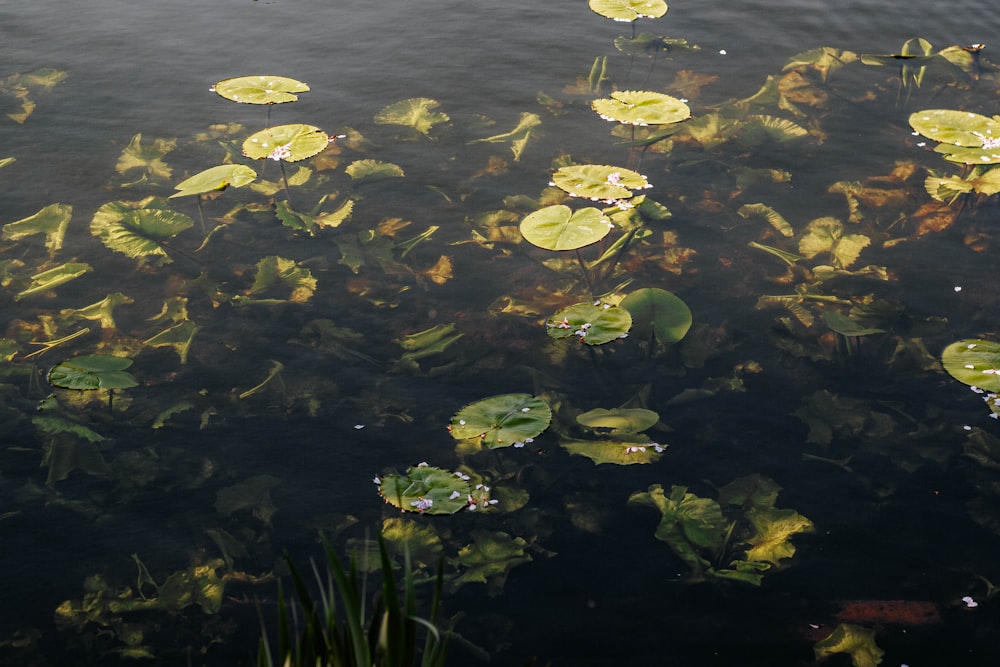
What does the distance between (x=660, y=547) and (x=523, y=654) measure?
20.6 inches

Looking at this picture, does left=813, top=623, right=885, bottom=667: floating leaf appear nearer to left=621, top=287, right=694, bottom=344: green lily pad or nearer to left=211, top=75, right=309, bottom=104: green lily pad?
left=621, top=287, right=694, bottom=344: green lily pad

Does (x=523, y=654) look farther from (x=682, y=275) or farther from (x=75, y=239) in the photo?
(x=75, y=239)

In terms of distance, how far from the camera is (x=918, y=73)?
16.0 ft

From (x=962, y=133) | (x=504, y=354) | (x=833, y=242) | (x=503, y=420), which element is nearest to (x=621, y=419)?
(x=503, y=420)

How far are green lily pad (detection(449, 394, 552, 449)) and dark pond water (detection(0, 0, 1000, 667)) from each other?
0.11m

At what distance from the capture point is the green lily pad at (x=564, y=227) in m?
3.41

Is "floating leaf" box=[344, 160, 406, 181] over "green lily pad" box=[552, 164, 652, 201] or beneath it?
beneath

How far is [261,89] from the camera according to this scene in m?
4.38

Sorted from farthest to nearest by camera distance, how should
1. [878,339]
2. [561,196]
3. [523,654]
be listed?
[561,196], [878,339], [523,654]

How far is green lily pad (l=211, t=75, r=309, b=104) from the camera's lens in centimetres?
432

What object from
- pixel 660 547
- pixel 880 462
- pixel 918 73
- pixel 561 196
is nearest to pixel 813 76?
pixel 918 73

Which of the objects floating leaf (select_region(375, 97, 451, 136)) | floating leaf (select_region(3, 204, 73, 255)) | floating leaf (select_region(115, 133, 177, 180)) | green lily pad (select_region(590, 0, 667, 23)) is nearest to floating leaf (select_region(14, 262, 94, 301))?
floating leaf (select_region(3, 204, 73, 255))

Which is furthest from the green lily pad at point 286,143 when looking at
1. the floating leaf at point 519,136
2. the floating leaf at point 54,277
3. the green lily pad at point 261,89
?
the floating leaf at point 54,277

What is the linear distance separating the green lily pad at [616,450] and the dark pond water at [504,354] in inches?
0.8
